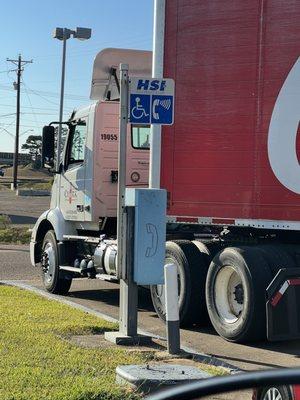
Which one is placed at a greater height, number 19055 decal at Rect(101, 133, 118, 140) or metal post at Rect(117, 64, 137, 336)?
number 19055 decal at Rect(101, 133, 118, 140)

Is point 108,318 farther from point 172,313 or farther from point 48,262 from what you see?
point 48,262

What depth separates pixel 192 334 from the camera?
7.88 meters

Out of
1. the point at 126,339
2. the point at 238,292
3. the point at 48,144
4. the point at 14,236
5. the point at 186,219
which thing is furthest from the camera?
the point at 14,236

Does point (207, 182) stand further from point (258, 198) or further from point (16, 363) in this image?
point (16, 363)

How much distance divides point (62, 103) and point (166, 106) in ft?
39.4

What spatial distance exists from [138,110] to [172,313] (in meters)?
2.11

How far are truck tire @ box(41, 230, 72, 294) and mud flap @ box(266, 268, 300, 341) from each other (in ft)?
15.0

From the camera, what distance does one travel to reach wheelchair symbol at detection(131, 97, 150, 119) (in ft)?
22.0

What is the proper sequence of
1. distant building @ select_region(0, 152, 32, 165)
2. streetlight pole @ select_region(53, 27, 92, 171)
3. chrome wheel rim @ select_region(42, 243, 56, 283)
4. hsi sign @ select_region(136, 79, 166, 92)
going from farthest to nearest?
distant building @ select_region(0, 152, 32, 165), streetlight pole @ select_region(53, 27, 92, 171), chrome wheel rim @ select_region(42, 243, 56, 283), hsi sign @ select_region(136, 79, 166, 92)

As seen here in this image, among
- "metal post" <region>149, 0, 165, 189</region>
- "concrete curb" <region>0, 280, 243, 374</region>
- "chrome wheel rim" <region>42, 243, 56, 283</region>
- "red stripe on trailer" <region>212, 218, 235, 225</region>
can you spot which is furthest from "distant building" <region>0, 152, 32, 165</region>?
"red stripe on trailer" <region>212, 218, 235, 225</region>

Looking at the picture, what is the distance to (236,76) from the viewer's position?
7.35 m

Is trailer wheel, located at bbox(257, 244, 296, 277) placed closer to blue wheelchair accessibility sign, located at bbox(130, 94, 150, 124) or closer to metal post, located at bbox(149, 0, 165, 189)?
metal post, located at bbox(149, 0, 165, 189)

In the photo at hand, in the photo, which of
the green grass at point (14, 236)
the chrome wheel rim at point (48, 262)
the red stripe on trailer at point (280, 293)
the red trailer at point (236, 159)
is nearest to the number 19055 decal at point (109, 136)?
the red trailer at point (236, 159)

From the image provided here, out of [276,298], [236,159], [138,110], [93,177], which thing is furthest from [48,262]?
[276,298]
